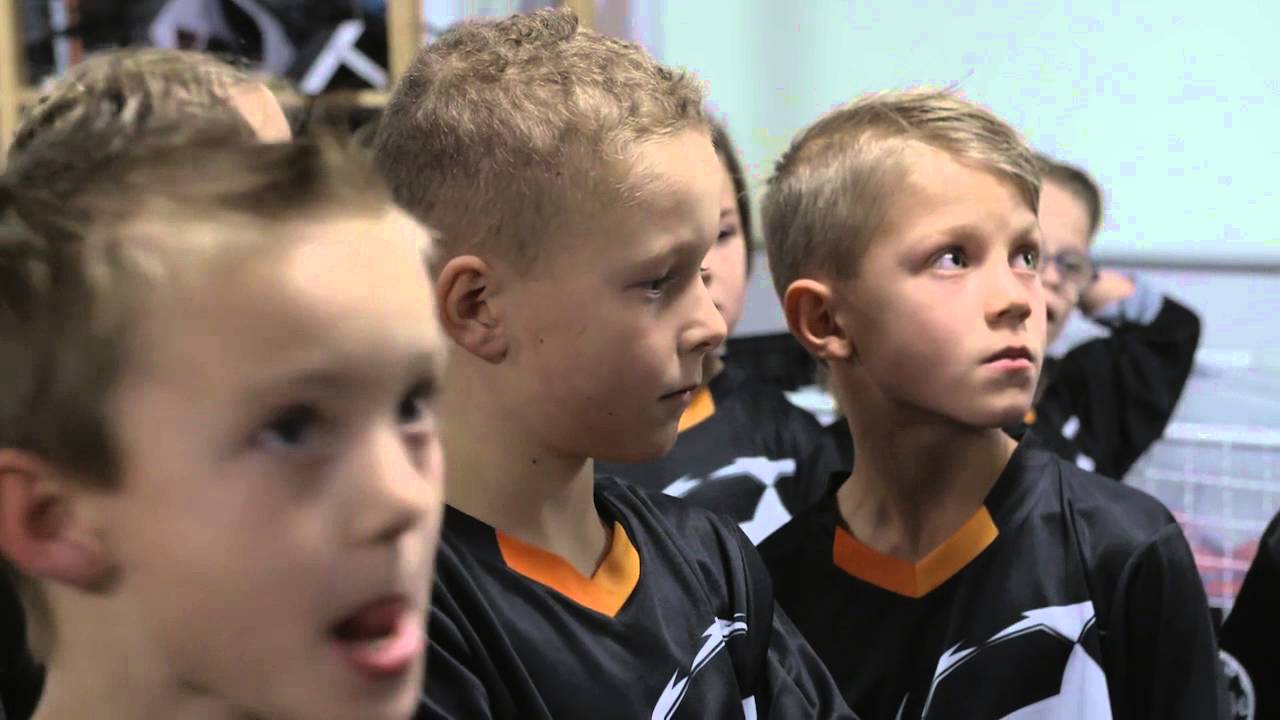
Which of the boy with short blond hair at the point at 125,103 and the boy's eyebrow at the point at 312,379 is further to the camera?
the boy with short blond hair at the point at 125,103

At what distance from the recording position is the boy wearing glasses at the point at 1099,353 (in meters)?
1.79

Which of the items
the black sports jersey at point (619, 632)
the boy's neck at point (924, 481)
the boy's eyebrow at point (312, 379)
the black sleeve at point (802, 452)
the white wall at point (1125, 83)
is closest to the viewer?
the boy's eyebrow at point (312, 379)

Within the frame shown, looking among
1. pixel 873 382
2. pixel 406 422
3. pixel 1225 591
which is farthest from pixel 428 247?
pixel 1225 591

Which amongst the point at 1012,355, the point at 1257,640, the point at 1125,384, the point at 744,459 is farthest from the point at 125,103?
the point at 1125,384

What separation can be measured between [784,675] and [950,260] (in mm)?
383

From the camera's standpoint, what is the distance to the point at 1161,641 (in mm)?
1013

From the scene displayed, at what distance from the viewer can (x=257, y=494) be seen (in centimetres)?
45

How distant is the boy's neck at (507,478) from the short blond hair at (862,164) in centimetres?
41

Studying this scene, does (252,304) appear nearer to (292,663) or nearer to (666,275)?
(292,663)

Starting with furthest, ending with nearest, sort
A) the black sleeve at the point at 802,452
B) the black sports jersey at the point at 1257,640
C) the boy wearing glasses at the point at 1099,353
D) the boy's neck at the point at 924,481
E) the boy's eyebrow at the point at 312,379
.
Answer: the boy wearing glasses at the point at 1099,353, the black sleeve at the point at 802,452, the black sports jersey at the point at 1257,640, the boy's neck at the point at 924,481, the boy's eyebrow at the point at 312,379

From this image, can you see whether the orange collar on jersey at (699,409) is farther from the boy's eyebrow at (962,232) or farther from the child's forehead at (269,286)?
the child's forehead at (269,286)

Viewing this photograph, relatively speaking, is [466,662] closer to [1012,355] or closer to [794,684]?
[794,684]

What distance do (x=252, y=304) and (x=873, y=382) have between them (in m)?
0.77

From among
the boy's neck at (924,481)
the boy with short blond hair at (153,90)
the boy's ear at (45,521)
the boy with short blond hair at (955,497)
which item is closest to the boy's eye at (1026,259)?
the boy with short blond hair at (955,497)
